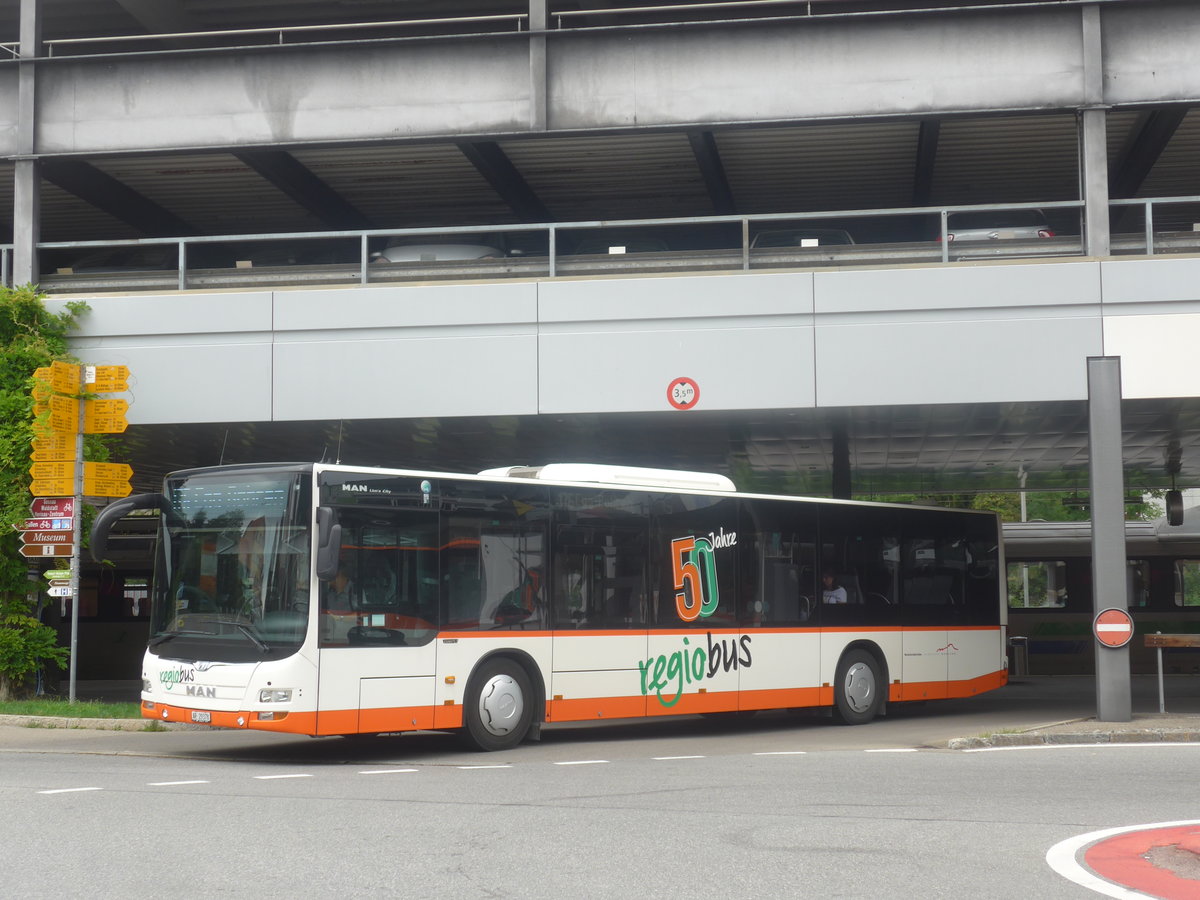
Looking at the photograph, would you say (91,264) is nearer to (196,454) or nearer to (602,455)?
(196,454)

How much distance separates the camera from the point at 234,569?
1267 cm

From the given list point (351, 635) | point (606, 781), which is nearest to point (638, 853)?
point (606, 781)

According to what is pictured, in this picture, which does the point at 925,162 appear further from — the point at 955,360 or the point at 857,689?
the point at 857,689

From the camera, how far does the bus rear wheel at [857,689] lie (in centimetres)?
1752

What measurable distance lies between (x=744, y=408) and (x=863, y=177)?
23.6ft

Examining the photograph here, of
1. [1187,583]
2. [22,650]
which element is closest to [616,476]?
[22,650]

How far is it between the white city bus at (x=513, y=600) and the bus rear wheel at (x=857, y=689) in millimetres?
34

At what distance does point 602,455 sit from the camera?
78.0 feet

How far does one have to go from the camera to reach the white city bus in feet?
40.8

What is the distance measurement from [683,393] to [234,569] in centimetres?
654

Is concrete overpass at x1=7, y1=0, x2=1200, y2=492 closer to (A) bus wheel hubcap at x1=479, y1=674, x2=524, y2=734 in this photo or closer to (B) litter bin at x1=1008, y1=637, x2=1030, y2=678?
(A) bus wheel hubcap at x1=479, y1=674, x2=524, y2=734

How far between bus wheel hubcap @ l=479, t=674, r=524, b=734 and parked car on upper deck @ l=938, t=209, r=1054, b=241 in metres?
8.29

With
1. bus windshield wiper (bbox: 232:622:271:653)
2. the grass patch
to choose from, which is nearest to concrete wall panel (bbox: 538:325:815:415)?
bus windshield wiper (bbox: 232:622:271:653)

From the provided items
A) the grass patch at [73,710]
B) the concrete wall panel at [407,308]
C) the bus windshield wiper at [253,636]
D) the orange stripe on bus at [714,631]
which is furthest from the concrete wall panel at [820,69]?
the grass patch at [73,710]
